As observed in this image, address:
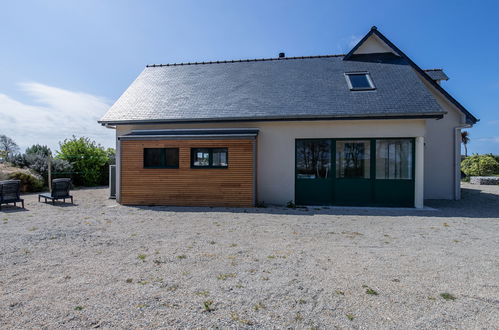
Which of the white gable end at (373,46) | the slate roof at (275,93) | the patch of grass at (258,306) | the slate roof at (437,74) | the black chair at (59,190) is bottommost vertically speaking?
the patch of grass at (258,306)

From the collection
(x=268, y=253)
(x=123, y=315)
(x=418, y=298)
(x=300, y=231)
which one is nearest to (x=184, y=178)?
(x=300, y=231)

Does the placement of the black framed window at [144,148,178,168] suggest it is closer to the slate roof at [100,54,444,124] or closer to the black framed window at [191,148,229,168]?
the black framed window at [191,148,229,168]

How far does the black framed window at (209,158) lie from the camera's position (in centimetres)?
997

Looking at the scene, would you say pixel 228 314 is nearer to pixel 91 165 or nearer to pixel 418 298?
pixel 418 298

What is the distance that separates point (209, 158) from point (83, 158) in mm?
10878

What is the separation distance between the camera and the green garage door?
9734 mm

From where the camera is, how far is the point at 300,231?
6.46 metres

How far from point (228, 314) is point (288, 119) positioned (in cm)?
792

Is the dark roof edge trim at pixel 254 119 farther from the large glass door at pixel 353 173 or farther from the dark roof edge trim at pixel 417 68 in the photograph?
the dark roof edge trim at pixel 417 68

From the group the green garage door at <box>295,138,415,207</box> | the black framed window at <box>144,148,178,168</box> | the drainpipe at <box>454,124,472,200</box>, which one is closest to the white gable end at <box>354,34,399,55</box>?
the drainpipe at <box>454,124,472,200</box>

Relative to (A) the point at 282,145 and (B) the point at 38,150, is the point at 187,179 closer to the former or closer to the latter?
(A) the point at 282,145

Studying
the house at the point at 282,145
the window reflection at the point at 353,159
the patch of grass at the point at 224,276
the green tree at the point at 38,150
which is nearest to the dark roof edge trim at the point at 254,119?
the house at the point at 282,145

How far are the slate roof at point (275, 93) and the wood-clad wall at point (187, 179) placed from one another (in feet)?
3.51

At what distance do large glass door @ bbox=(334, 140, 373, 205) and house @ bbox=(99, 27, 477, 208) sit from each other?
4cm
